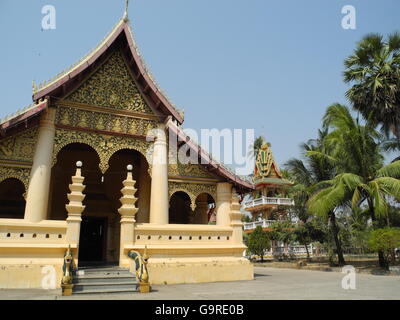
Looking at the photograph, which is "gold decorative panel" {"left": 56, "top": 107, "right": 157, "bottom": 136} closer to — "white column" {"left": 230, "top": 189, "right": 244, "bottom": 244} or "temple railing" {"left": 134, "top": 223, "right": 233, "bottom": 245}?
"temple railing" {"left": 134, "top": 223, "right": 233, "bottom": 245}

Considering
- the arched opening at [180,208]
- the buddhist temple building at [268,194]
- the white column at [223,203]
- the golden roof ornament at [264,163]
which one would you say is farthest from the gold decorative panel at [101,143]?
the golden roof ornament at [264,163]

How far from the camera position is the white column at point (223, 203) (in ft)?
41.7

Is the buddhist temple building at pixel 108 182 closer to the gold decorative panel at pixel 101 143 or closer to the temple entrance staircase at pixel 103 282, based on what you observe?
the gold decorative panel at pixel 101 143

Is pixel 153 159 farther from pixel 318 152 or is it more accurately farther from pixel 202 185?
pixel 318 152

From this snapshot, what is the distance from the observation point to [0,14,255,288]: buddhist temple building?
10.1 m

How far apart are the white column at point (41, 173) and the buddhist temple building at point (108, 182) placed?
0.03 m

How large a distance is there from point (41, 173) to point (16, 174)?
730 millimetres

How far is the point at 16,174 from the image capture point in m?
10.5

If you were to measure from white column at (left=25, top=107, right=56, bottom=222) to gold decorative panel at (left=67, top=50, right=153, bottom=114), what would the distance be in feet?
3.89

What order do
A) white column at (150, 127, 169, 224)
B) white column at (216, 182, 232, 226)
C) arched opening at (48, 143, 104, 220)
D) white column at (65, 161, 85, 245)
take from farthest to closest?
arched opening at (48, 143, 104, 220), white column at (216, 182, 232, 226), white column at (150, 127, 169, 224), white column at (65, 161, 85, 245)

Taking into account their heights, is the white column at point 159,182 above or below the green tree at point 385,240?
above

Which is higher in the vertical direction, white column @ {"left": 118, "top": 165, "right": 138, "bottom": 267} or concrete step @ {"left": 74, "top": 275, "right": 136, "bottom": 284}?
white column @ {"left": 118, "top": 165, "right": 138, "bottom": 267}

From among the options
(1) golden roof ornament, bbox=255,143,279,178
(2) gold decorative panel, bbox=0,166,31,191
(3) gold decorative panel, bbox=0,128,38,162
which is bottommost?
(2) gold decorative panel, bbox=0,166,31,191

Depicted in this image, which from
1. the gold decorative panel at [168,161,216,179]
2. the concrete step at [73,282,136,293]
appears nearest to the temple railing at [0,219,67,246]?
the concrete step at [73,282,136,293]
